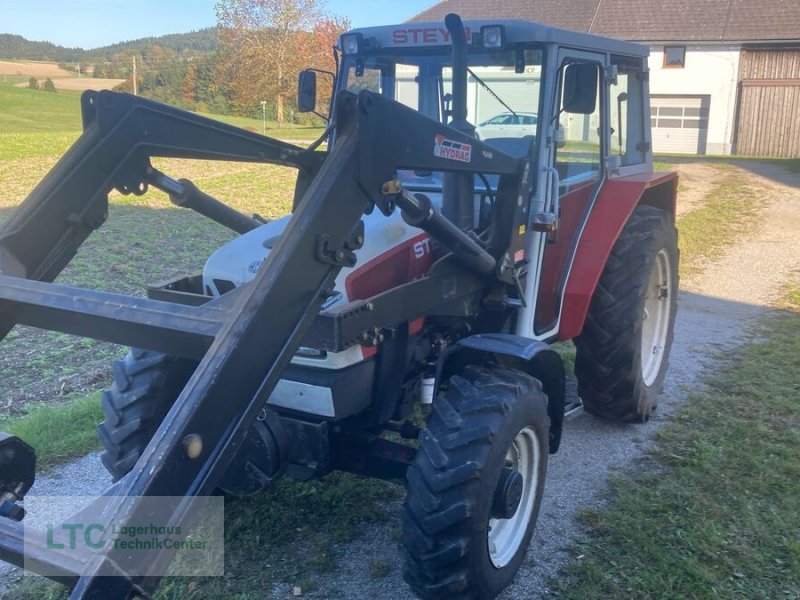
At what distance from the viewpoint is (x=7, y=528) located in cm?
224

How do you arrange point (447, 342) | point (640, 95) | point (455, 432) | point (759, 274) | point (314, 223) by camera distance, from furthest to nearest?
point (759, 274) → point (640, 95) → point (447, 342) → point (455, 432) → point (314, 223)

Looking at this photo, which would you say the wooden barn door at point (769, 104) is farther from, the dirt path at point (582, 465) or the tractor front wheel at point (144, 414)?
the tractor front wheel at point (144, 414)

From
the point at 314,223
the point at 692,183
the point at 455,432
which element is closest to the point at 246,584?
the point at 455,432

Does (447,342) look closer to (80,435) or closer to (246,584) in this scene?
(246,584)

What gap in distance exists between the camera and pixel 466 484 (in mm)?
3045

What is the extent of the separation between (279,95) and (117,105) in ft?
118

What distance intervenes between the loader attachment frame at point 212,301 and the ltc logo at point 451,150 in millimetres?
27

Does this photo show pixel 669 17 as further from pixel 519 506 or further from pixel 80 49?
pixel 80 49

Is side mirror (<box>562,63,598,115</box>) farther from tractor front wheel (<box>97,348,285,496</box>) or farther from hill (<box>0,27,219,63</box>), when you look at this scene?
hill (<box>0,27,219,63</box>)

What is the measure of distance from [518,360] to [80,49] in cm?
11292

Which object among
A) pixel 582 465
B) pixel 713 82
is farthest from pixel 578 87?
pixel 713 82

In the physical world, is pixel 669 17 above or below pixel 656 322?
above

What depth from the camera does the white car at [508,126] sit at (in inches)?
156

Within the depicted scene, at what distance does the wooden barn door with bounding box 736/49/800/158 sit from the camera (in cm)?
2855
